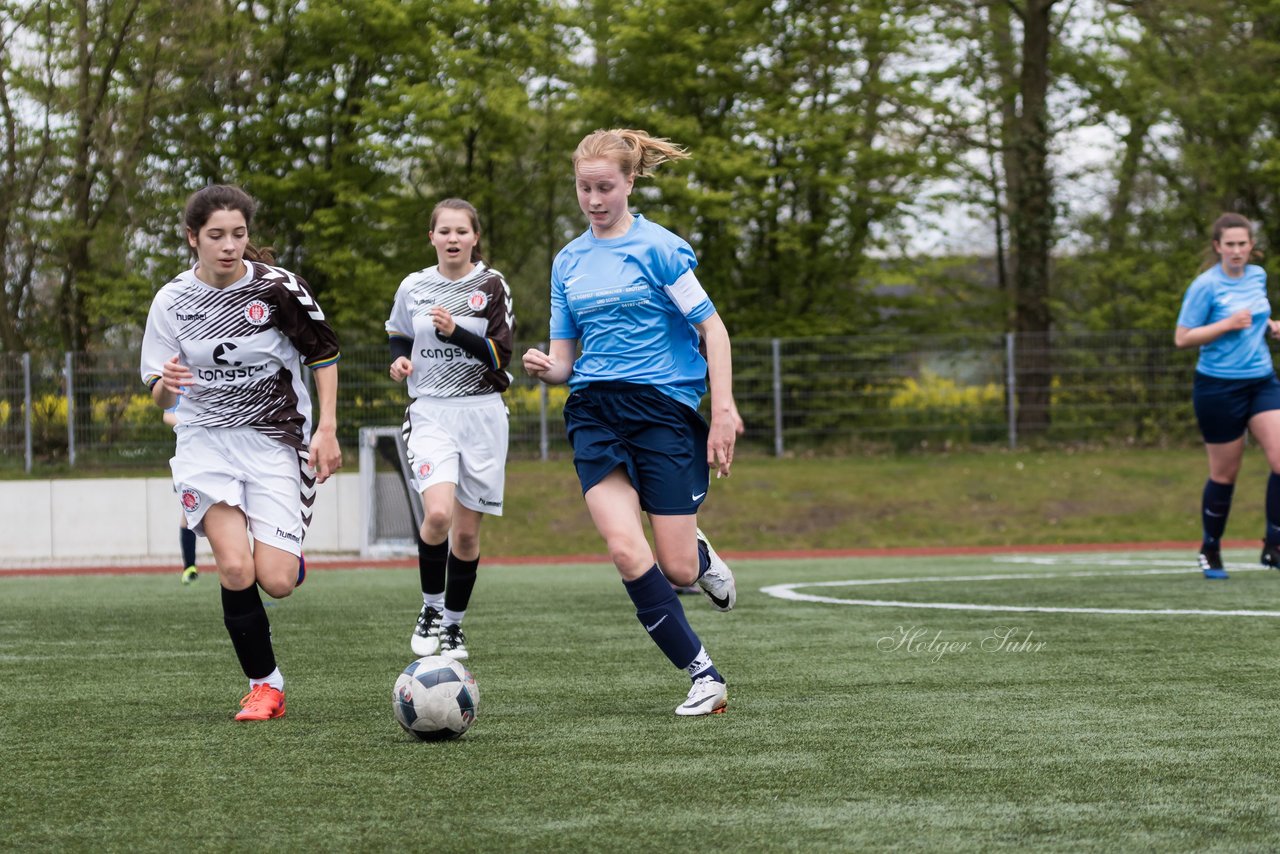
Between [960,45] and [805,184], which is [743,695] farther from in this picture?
[960,45]

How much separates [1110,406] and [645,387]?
58.6 feet

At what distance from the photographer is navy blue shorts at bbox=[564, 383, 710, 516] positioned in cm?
502

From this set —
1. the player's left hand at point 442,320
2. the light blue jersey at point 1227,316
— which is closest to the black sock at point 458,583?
the player's left hand at point 442,320

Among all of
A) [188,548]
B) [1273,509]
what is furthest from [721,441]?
[188,548]

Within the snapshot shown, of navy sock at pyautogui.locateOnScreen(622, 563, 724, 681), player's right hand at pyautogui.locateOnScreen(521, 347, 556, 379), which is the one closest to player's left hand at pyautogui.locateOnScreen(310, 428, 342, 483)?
player's right hand at pyautogui.locateOnScreen(521, 347, 556, 379)

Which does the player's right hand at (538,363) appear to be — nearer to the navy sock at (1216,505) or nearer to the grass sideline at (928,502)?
the navy sock at (1216,505)

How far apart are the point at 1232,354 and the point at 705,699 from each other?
229 inches

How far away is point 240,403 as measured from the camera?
5312 millimetres

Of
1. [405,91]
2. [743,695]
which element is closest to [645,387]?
[743,695]

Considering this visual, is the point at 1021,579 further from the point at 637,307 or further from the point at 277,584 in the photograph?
the point at 277,584

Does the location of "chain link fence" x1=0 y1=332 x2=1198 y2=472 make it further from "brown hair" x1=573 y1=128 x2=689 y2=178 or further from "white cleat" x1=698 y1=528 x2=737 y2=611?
"brown hair" x1=573 y1=128 x2=689 y2=178

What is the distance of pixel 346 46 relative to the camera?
2562 centimetres

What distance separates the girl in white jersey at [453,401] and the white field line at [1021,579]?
262cm

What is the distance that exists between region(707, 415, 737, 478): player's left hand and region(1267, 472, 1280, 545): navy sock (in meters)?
5.73
